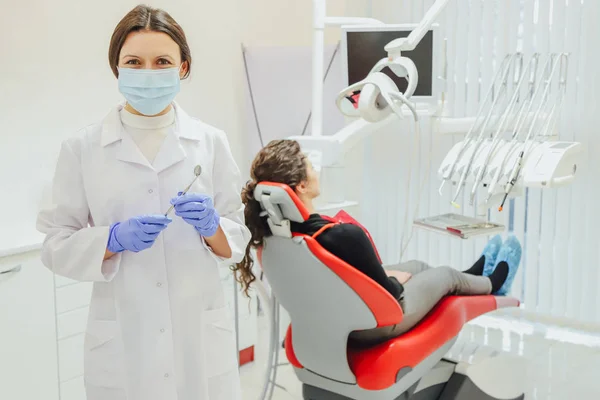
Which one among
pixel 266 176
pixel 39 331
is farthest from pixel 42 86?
pixel 266 176

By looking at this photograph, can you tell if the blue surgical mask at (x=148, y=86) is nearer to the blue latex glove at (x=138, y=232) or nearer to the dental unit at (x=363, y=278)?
the blue latex glove at (x=138, y=232)

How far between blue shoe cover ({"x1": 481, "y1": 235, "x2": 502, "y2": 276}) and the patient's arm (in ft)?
3.28

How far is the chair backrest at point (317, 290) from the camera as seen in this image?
2076mm

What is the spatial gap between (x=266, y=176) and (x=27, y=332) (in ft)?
3.20

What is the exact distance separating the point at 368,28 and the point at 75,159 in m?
1.37

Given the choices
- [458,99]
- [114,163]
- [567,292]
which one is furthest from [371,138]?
[114,163]

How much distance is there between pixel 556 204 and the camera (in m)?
3.43

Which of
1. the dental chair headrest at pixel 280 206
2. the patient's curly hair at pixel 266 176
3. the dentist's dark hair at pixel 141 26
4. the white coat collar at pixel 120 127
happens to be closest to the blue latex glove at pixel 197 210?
the white coat collar at pixel 120 127

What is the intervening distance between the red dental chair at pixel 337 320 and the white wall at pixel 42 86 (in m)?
1.01

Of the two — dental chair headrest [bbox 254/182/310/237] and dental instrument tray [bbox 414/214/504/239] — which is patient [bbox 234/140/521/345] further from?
dental instrument tray [bbox 414/214/504/239]

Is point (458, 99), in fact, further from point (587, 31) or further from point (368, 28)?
point (368, 28)

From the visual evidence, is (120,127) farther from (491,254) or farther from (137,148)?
(491,254)

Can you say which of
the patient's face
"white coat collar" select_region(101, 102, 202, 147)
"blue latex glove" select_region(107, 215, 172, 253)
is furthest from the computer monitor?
"blue latex glove" select_region(107, 215, 172, 253)

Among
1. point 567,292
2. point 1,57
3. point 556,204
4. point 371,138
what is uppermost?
point 1,57
